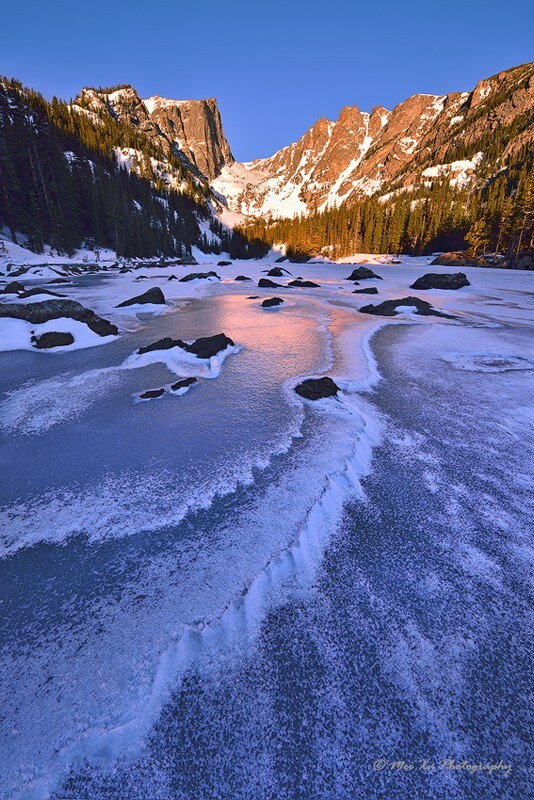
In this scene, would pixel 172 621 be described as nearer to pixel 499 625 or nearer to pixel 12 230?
pixel 499 625

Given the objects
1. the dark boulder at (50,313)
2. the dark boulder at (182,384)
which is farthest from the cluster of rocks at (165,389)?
the dark boulder at (50,313)

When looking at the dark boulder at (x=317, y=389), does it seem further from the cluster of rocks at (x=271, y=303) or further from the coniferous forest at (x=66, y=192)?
the coniferous forest at (x=66, y=192)

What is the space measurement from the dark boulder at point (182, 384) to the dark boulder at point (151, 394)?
0.68 ft

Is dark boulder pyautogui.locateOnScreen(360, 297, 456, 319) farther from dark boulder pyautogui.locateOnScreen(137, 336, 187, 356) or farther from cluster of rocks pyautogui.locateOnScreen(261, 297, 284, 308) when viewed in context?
dark boulder pyautogui.locateOnScreen(137, 336, 187, 356)

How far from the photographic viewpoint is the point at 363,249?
267 feet

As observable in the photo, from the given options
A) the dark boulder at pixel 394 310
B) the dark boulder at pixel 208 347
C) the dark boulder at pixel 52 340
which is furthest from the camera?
the dark boulder at pixel 394 310

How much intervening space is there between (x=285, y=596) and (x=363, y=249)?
9158cm

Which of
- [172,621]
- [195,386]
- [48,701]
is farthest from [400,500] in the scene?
[195,386]

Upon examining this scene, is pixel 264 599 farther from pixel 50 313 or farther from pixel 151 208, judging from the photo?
pixel 151 208

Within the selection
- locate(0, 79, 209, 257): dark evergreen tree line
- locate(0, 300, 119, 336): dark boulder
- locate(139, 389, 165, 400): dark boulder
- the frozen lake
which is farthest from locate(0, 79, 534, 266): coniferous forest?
the frozen lake

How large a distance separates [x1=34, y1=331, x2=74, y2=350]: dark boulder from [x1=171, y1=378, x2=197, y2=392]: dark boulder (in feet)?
15.2

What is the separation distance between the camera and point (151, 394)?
5250mm

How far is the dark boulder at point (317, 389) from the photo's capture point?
16.4ft

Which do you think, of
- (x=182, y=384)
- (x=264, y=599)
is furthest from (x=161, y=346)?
(x=264, y=599)
